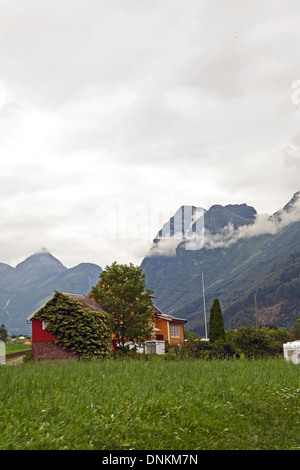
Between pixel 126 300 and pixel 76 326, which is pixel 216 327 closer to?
pixel 126 300

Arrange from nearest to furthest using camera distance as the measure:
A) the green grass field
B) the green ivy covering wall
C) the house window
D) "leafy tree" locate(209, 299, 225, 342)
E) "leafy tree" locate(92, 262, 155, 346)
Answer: the green grass field
the green ivy covering wall
"leafy tree" locate(209, 299, 225, 342)
"leafy tree" locate(92, 262, 155, 346)
the house window

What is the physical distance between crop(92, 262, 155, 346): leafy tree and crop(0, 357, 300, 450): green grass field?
28990 mm

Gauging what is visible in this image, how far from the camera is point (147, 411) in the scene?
12.5 metres

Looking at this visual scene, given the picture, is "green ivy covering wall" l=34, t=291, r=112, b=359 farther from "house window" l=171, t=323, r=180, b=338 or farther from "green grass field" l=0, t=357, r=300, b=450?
"house window" l=171, t=323, r=180, b=338

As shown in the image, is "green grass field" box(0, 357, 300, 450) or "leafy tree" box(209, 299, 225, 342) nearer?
"green grass field" box(0, 357, 300, 450)

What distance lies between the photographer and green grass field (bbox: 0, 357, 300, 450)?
10.3 m

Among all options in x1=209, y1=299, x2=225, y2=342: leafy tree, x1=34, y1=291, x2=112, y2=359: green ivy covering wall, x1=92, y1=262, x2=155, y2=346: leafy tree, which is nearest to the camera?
x1=34, y1=291, x2=112, y2=359: green ivy covering wall

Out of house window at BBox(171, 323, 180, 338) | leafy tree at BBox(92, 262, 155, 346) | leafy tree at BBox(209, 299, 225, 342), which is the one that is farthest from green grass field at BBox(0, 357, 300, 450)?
house window at BBox(171, 323, 180, 338)

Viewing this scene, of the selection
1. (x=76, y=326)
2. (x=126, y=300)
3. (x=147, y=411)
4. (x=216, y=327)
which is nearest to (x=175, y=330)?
(x=126, y=300)

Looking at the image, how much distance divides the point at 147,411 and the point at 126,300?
3582 cm
